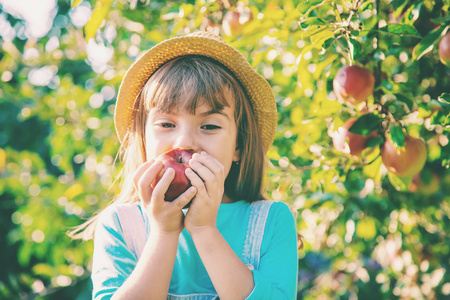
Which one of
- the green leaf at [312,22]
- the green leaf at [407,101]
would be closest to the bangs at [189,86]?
the green leaf at [312,22]

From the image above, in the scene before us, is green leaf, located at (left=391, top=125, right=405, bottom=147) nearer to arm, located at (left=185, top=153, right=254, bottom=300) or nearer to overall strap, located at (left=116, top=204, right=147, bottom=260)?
arm, located at (left=185, top=153, right=254, bottom=300)

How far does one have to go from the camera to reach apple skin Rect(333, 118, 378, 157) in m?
1.17

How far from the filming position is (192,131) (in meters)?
0.95

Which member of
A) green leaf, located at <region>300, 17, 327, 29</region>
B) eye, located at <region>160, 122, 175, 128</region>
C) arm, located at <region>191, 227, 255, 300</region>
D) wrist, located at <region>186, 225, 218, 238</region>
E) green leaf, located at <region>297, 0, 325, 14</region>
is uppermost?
green leaf, located at <region>297, 0, 325, 14</region>

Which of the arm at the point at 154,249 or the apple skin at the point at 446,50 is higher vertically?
the apple skin at the point at 446,50

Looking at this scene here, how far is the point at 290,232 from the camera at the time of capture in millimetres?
1031

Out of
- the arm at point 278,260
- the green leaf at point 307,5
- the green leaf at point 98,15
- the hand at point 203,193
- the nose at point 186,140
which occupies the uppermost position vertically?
the green leaf at point 98,15

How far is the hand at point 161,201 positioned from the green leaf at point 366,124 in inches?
20.0

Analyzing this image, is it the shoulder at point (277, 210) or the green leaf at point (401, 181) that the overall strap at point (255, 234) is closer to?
the shoulder at point (277, 210)

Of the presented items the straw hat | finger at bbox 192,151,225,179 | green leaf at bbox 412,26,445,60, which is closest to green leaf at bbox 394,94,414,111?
green leaf at bbox 412,26,445,60

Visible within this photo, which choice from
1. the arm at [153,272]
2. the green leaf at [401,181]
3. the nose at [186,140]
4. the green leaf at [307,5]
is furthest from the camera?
the green leaf at [401,181]

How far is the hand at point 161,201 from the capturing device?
83 centimetres

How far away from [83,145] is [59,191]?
12.4 inches

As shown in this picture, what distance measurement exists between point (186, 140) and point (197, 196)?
138 mm
